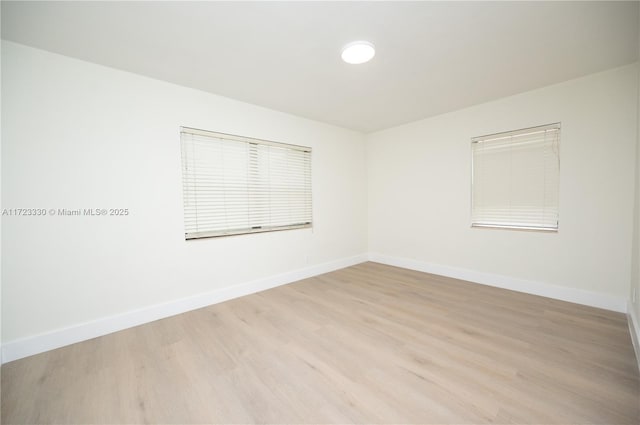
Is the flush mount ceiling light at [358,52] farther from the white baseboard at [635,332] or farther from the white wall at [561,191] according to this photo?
the white baseboard at [635,332]

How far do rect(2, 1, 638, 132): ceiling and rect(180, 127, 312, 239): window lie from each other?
72cm

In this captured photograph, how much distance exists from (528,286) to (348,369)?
9.41 feet

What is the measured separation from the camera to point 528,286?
325cm

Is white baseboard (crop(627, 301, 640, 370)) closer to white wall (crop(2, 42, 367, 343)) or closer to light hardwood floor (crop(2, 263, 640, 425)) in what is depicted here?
light hardwood floor (crop(2, 263, 640, 425))

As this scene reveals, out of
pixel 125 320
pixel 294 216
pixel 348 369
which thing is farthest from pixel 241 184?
pixel 348 369

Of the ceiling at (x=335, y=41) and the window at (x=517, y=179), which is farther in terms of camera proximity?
the window at (x=517, y=179)

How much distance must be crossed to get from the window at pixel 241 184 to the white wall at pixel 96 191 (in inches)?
5.4

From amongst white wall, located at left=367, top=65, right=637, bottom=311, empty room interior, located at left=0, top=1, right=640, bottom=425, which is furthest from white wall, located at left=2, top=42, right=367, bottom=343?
white wall, located at left=367, top=65, right=637, bottom=311

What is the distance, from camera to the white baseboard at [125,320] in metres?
2.10

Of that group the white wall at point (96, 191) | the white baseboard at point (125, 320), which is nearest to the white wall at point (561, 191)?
the white baseboard at point (125, 320)

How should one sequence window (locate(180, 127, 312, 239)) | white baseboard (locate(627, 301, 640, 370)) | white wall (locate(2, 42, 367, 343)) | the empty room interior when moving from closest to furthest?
the empty room interior, white baseboard (locate(627, 301, 640, 370)), white wall (locate(2, 42, 367, 343)), window (locate(180, 127, 312, 239))

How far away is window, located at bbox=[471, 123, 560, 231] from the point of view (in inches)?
122

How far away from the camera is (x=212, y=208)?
3.18 meters

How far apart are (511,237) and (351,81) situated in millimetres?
2959
